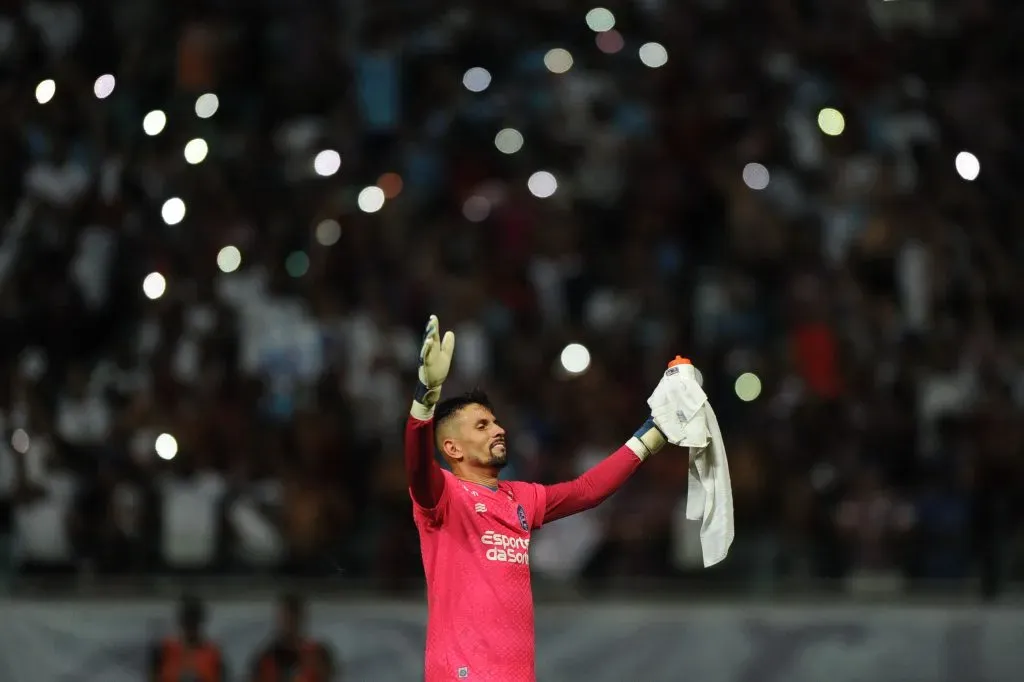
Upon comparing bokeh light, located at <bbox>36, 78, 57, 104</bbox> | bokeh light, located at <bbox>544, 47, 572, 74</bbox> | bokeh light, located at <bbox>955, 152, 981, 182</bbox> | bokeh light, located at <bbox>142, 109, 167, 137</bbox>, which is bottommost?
bokeh light, located at <bbox>955, 152, 981, 182</bbox>

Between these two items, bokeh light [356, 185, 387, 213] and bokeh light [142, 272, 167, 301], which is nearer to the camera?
bokeh light [142, 272, 167, 301]

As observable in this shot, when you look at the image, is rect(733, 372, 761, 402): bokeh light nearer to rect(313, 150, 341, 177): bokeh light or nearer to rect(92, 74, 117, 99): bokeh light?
rect(313, 150, 341, 177): bokeh light

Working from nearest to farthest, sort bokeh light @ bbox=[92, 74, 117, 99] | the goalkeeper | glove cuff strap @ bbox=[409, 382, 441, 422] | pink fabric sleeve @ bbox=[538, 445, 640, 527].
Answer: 1. glove cuff strap @ bbox=[409, 382, 441, 422]
2. the goalkeeper
3. pink fabric sleeve @ bbox=[538, 445, 640, 527]
4. bokeh light @ bbox=[92, 74, 117, 99]

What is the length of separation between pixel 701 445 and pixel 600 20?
6.91 meters

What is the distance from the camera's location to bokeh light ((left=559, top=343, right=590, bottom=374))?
11.8 meters

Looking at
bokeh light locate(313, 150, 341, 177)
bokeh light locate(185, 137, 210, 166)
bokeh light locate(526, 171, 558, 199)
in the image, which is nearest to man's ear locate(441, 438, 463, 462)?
bokeh light locate(526, 171, 558, 199)

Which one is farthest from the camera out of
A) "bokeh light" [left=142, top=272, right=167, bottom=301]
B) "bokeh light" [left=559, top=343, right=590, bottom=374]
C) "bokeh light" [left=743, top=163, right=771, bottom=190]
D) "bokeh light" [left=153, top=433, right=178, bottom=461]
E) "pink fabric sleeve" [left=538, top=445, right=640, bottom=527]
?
"bokeh light" [left=142, top=272, right=167, bottom=301]

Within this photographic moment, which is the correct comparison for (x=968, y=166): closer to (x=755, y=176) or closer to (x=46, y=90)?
(x=755, y=176)

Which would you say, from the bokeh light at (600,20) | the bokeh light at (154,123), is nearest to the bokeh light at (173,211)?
the bokeh light at (154,123)

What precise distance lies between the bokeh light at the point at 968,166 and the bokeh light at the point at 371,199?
3.91 meters

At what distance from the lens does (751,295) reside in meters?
12.0

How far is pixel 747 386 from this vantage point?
11516mm

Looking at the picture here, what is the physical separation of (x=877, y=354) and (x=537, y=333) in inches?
83.3

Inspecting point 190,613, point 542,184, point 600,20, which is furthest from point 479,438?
point 600,20
